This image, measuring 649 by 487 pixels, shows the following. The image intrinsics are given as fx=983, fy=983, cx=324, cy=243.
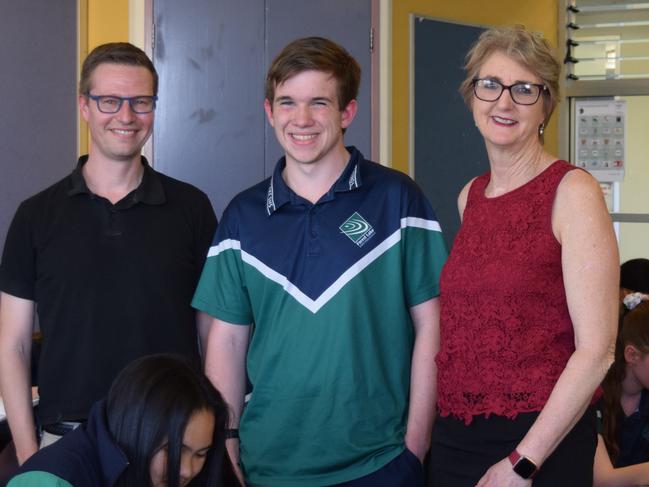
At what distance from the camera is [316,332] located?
2.31 metres

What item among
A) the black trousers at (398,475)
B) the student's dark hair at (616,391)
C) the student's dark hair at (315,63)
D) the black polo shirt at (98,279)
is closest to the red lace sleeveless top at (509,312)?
the black trousers at (398,475)

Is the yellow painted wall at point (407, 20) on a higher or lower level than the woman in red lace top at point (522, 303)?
higher

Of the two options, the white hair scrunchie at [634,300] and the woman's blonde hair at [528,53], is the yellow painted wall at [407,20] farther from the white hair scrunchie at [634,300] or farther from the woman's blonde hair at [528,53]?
the woman's blonde hair at [528,53]

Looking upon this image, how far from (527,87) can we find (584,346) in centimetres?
59

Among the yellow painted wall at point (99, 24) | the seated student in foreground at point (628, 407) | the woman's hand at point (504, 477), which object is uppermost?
the yellow painted wall at point (99, 24)

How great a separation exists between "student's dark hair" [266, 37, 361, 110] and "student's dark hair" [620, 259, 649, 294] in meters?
2.73

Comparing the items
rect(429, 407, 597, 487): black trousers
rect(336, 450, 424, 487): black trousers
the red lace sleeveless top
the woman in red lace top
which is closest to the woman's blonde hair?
the woman in red lace top

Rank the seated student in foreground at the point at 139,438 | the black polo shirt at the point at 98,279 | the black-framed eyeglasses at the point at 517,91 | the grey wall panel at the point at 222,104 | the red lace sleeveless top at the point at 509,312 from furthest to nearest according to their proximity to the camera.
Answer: the grey wall panel at the point at 222,104, the black polo shirt at the point at 98,279, the black-framed eyeglasses at the point at 517,91, the red lace sleeveless top at the point at 509,312, the seated student in foreground at the point at 139,438

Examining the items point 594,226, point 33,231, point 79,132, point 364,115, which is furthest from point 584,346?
point 79,132

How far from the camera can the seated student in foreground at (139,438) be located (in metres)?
1.95

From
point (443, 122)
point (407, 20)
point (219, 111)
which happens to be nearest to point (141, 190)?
point (219, 111)

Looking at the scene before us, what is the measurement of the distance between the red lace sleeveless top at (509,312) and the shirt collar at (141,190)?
94cm

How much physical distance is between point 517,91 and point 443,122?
9.44 ft

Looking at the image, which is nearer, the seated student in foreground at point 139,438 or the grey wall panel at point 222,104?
the seated student in foreground at point 139,438
